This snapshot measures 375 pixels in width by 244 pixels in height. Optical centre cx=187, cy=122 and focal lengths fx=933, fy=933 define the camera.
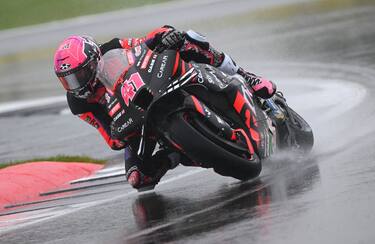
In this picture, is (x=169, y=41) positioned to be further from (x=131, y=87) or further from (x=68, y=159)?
(x=68, y=159)

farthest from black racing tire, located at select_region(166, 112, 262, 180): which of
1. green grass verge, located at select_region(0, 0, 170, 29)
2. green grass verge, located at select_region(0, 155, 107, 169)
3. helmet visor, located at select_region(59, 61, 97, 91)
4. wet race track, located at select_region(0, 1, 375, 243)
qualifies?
green grass verge, located at select_region(0, 0, 170, 29)

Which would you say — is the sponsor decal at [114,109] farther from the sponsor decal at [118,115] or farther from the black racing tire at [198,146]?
the black racing tire at [198,146]

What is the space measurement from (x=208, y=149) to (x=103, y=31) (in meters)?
17.6

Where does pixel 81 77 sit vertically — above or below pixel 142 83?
below

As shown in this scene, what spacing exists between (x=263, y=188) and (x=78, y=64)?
1694 millimetres

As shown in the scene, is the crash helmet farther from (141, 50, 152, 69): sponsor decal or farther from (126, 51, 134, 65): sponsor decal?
(141, 50, 152, 69): sponsor decal

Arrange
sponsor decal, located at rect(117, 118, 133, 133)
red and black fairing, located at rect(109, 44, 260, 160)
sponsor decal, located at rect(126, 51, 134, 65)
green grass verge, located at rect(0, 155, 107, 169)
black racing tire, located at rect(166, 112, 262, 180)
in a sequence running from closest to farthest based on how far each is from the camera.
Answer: black racing tire, located at rect(166, 112, 262, 180) → red and black fairing, located at rect(109, 44, 260, 160) → sponsor decal, located at rect(117, 118, 133, 133) → sponsor decal, located at rect(126, 51, 134, 65) → green grass verge, located at rect(0, 155, 107, 169)

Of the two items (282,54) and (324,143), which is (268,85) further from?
(282,54)

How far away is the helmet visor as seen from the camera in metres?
7.14

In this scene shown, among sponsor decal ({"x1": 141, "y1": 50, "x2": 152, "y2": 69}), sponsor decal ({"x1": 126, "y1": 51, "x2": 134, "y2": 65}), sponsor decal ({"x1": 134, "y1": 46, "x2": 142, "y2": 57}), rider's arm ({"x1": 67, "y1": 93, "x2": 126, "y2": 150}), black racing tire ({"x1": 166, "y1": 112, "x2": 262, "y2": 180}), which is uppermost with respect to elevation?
sponsor decal ({"x1": 141, "y1": 50, "x2": 152, "y2": 69})

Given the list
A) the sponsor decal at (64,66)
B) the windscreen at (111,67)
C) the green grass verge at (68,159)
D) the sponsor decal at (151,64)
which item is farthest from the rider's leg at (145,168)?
the green grass verge at (68,159)

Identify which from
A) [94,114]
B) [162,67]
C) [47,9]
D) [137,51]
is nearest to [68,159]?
[94,114]

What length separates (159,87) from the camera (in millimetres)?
7027

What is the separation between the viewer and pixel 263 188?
7.11 metres
